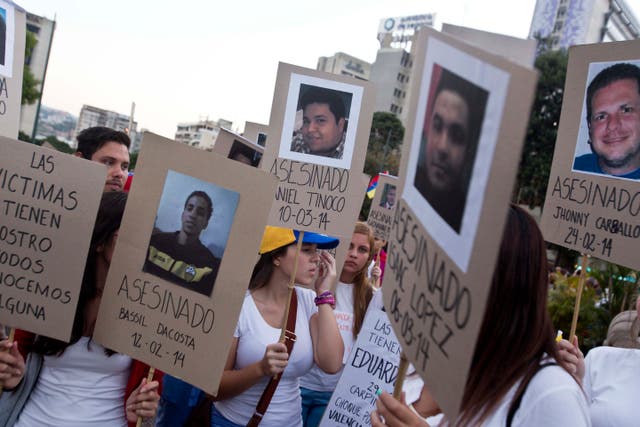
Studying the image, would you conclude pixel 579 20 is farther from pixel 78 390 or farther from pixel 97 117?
pixel 97 117

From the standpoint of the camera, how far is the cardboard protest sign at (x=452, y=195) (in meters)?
1.01

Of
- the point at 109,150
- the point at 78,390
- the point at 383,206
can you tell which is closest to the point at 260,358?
the point at 78,390

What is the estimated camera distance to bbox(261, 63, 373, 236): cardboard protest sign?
317cm

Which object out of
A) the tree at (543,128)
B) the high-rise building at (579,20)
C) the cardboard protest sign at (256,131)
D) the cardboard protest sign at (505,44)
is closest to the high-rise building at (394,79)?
the high-rise building at (579,20)

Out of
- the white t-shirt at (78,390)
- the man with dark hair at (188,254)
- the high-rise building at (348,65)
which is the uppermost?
the high-rise building at (348,65)


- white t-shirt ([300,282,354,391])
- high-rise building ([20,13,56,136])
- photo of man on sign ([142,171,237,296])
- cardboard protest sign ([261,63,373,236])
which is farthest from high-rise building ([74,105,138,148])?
photo of man on sign ([142,171,237,296])

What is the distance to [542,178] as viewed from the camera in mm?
29125

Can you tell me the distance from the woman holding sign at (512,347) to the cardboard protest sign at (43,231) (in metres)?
1.32

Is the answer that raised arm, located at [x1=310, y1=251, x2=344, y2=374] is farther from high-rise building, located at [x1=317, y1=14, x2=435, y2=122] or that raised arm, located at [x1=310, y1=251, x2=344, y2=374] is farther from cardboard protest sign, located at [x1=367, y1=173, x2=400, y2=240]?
high-rise building, located at [x1=317, y1=14, x2=435, y2=122]

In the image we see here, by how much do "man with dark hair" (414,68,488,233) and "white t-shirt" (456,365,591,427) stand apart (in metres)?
0.59

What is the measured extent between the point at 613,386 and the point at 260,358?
1.59 metres

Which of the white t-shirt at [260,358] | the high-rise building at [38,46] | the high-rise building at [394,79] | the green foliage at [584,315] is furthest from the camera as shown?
the high-rise building at [394,79]

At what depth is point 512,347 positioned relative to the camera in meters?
1.54

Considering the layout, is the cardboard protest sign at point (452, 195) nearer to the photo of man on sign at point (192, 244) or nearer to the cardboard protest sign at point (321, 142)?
the photo of man on sign at point (192, 244)
